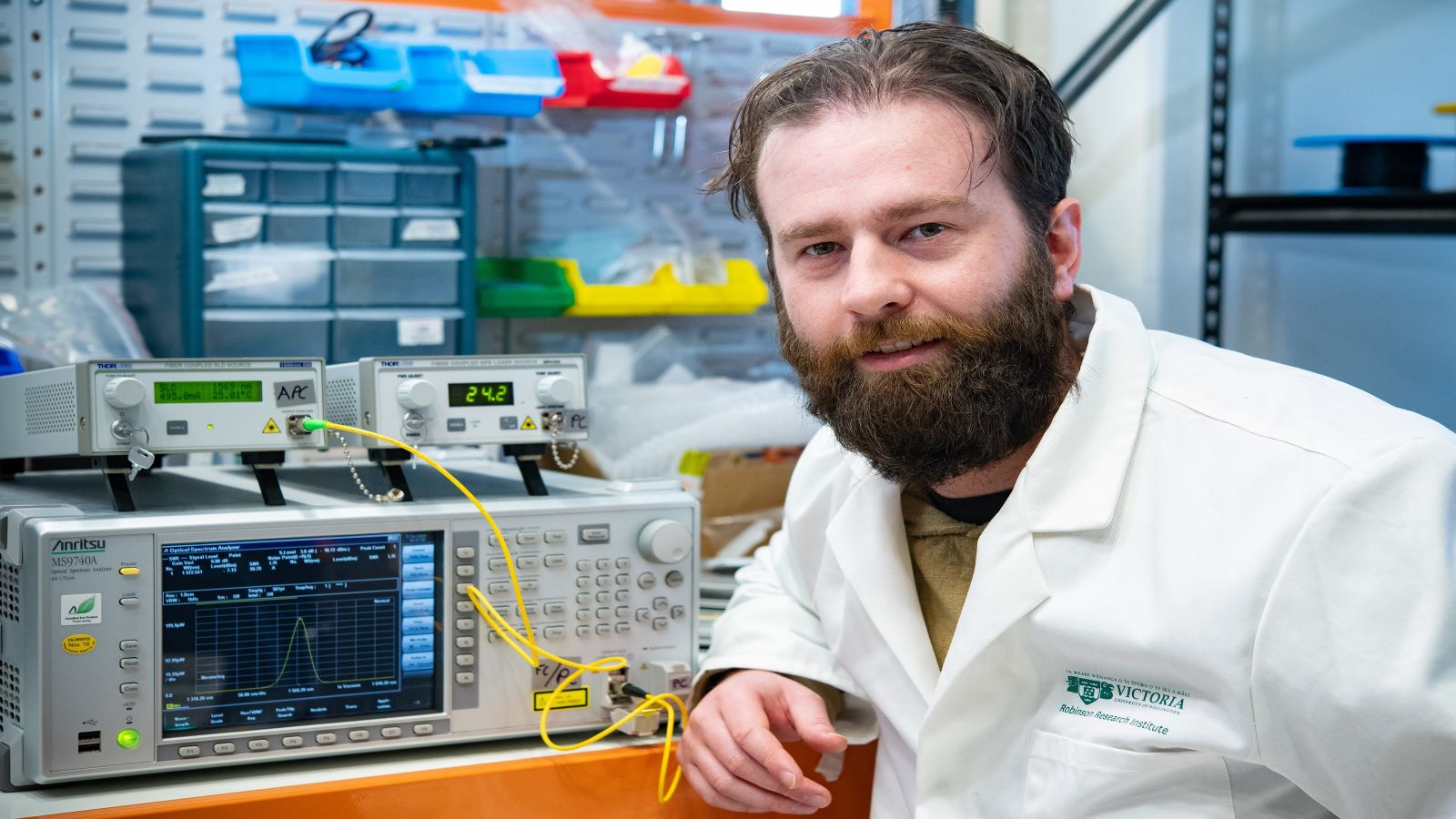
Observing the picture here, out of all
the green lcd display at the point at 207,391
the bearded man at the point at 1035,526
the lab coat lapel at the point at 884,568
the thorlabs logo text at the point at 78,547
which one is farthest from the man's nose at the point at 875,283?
the thorlabs logo text at the point at 78,547

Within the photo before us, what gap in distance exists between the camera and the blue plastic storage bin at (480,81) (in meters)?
2.13

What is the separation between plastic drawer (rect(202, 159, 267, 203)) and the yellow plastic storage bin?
0.51 meters

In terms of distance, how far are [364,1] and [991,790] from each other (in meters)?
1.73

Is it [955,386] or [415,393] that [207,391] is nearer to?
[415,393]

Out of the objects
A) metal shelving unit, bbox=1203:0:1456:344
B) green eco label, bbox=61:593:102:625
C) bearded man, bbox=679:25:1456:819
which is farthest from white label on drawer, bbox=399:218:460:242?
metal shelving unit, bbox=1203:0:1456:344

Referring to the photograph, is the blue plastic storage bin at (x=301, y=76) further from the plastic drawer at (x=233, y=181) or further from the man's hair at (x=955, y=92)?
the man's hair at (x=955, y=92)

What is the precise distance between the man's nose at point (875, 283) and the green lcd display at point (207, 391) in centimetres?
51

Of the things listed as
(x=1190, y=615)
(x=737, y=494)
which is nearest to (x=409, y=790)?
(x=1190, y=615)

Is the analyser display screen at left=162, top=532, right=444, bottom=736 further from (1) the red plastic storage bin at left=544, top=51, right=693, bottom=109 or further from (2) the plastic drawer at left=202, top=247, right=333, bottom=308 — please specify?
(1) the red plastic storage bin at left=544, top=51, right=693, bottom=109

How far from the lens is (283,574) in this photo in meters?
1.13

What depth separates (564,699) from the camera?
124cm

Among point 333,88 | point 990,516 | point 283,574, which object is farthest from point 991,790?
point 333,88

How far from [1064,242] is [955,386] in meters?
0.21

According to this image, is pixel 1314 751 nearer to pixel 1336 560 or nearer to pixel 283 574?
pixel 1336 560
